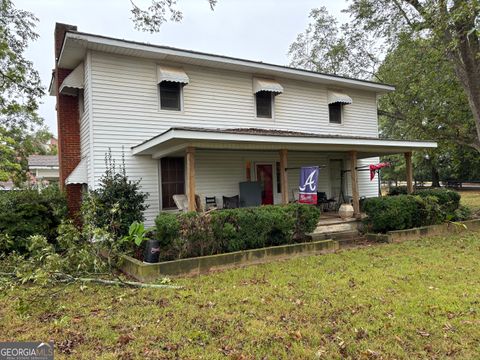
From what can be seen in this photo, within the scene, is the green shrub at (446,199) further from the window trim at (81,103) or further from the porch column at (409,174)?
the window trim at (81,103)

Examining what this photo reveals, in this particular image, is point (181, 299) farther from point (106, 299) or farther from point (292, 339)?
point (292, 339)

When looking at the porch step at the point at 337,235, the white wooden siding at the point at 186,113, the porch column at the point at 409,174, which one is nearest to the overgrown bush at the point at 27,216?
the white wooden siding at the point at 186,113

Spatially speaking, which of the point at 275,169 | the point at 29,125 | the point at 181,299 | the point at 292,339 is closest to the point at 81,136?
the point at 275,169

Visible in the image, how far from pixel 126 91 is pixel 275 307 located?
303 inches

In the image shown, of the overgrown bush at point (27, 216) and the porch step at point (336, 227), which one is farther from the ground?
the overgrown bush at point (27, 216)

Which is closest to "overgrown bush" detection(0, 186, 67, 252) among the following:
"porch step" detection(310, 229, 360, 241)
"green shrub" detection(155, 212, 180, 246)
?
"green shrub" detection(155, 212, 180, 246)

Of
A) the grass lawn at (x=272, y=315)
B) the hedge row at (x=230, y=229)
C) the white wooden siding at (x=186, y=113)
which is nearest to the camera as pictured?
the grass lawn at (x=272, y=315)

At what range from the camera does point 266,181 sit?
12.3 metres

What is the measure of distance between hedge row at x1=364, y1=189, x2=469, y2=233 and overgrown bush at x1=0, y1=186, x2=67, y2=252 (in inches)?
352

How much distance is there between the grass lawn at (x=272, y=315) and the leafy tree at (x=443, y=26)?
Answer: 7513 millimetres

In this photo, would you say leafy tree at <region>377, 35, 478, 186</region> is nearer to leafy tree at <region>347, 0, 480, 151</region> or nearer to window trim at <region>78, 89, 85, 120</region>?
leafy tree at <region>347, 0, 480, 151</region>

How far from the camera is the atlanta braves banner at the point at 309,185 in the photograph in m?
9.05

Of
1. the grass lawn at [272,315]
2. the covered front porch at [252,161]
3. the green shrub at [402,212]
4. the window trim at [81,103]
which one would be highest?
the window trim at [81,103]

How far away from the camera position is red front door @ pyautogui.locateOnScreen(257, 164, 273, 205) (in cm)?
1213
